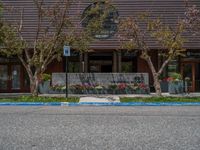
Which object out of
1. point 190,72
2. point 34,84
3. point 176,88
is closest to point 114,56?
point 190,72

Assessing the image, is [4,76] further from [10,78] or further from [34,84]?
[34,84]

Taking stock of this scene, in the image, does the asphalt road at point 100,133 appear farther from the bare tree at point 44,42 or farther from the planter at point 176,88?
the planter at point 176,88

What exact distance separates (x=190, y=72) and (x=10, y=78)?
47.1 ft

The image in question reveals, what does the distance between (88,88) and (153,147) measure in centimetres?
2204

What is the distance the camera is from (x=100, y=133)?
11352 mm

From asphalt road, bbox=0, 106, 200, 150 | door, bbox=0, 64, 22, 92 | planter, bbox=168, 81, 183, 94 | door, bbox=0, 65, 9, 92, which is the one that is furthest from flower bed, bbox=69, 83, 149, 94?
asphalt road, bbox=0, 106, 200, 150

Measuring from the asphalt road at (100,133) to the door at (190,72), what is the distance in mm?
20608

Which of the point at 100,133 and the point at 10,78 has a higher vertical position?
the point at 10,78

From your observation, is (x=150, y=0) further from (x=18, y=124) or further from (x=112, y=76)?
(x=18, y=124)

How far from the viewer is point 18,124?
13242 millimetres

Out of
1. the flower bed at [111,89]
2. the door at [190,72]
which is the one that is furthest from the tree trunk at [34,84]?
the door at [190,72]

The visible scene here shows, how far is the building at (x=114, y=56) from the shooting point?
3397cm

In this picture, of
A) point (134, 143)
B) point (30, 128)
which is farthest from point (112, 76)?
point (134, 143)

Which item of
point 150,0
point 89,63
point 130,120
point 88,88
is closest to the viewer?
point 130,120
